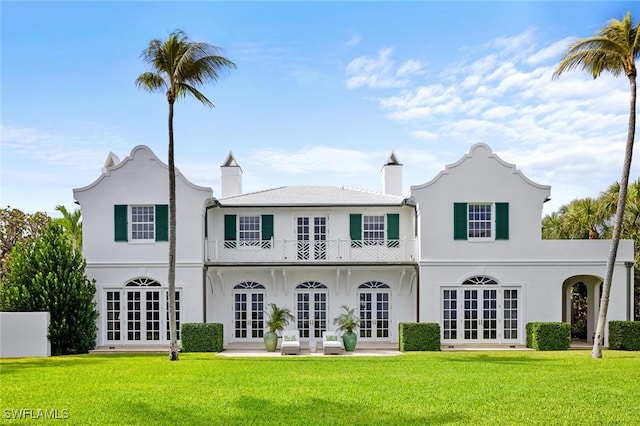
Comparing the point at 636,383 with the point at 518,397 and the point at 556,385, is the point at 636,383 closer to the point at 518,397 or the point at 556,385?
the point at 556,385

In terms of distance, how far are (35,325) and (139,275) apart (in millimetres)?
3916

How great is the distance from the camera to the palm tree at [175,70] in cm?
1795

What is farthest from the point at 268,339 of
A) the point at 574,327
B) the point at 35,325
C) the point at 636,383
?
the point at 574,327

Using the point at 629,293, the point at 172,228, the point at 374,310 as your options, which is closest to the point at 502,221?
the point at 629,293

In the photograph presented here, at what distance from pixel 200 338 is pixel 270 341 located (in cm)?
250

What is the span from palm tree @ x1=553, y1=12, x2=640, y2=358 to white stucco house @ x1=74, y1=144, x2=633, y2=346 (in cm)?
365

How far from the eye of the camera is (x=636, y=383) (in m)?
13.8

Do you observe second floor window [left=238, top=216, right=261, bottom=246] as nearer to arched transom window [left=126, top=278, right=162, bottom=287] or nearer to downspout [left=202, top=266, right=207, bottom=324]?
downspout [left=202, top=266, right=207, bottom=324]

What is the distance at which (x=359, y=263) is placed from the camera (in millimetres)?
22453

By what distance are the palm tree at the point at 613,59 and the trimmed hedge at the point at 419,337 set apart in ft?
16.8

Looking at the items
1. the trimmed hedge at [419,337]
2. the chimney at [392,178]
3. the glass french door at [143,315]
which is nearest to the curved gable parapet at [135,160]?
the glass french door at [143,315]

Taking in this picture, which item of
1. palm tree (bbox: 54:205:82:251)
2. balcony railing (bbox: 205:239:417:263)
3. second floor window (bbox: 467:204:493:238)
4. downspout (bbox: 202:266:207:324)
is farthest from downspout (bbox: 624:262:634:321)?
palm tree (bbox: 54:205:82:251)

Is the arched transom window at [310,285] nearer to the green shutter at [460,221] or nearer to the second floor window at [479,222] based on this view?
the green shutter at [460,221]

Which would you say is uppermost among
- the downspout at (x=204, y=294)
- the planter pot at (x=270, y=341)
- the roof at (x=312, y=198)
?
the roof at (x=312, y=198)
